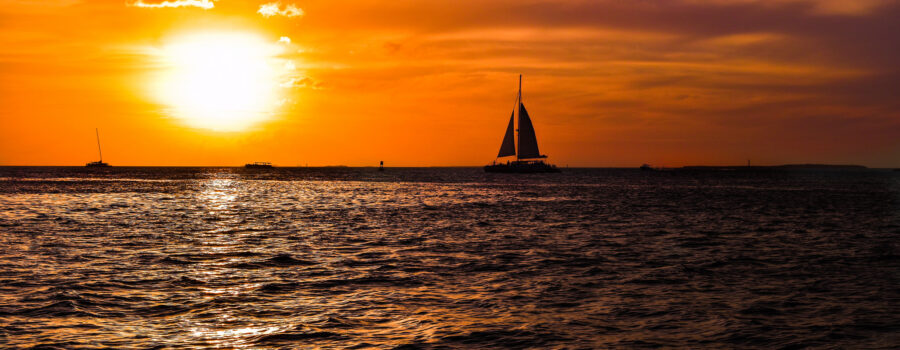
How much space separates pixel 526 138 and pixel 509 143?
617cm

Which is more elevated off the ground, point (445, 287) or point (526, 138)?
point (526, 138)

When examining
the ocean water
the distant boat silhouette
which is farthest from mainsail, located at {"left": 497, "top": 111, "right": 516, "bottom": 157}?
the ocean water

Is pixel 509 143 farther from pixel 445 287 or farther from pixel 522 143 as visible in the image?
pixel 445 287

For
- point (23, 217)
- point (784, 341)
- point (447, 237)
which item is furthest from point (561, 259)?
point (23, 217)

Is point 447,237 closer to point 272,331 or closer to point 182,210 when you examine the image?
point 272,331

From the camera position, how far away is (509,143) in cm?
18738

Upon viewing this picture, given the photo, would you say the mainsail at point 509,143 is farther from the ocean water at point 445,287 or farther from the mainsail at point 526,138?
the ocean water at point 445,287

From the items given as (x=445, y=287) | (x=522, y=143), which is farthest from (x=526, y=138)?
(x=445, y=287)

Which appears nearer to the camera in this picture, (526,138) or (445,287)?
(445,287)

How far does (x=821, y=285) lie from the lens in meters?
22.7

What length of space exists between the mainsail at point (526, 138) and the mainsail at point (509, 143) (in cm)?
226

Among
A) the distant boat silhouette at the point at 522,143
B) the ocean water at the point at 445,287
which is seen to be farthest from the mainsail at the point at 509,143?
the ocean water at the point at 445,287

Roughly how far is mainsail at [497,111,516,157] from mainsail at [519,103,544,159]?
7.41 feet

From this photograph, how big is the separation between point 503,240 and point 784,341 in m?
21.2
